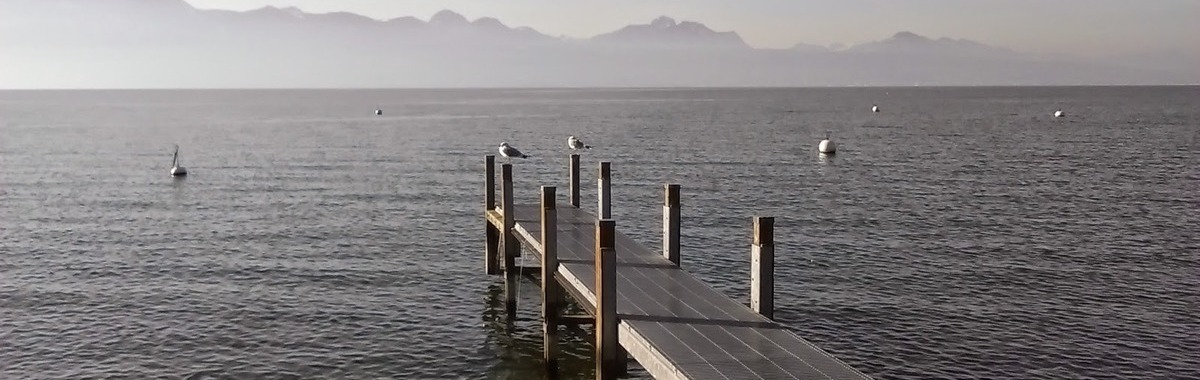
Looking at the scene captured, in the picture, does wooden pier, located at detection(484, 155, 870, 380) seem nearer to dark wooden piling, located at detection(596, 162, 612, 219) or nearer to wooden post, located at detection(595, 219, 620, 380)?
wooden post, located at detection(595, 219, 620, 380)

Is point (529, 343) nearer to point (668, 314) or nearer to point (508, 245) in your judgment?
point (508, 245)

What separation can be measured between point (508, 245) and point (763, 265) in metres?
11.0

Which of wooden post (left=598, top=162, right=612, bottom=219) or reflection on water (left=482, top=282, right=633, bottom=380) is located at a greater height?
wooden post (left=598, top=162, right=612, bottom=219)

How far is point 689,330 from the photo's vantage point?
50.5ft

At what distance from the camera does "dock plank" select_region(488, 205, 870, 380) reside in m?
13.5

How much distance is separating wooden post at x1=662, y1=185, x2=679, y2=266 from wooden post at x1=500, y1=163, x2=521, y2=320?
5449mm

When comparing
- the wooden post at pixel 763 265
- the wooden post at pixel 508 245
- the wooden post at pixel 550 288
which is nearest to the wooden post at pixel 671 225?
the wooden post at pixel 550 288

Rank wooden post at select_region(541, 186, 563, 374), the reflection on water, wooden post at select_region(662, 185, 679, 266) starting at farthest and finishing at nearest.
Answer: the reflection on water, wooden post at select_region(662, 185, 679, 266), wooden post at select_region(541, 186, 563, 374)

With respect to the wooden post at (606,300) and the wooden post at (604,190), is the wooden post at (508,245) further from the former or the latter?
the wooden post at (606,300)

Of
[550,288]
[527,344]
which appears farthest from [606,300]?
[527,344]

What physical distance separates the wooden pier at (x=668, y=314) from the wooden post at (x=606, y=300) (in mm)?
15

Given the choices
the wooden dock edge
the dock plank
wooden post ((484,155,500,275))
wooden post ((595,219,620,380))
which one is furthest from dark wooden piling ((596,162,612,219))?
the wooden dock edge

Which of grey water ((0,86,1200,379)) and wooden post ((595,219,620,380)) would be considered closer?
wooden post ((595,219,620,380))

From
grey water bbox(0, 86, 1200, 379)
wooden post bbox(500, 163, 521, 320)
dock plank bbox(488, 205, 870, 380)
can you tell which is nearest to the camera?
dock plank bbox(488, 205, 870, 380)
